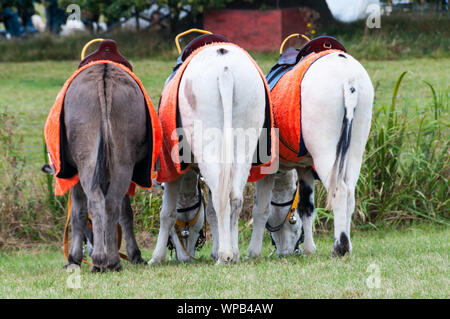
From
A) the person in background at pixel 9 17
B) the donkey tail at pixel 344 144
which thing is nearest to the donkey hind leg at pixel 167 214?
the donkey tail at pixel 344 144

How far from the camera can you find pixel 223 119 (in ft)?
18.8

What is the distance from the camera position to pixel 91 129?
18.0 feet

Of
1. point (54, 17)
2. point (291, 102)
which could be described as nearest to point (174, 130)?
point (291, 102)

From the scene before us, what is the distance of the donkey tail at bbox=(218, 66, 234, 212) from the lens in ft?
18.5

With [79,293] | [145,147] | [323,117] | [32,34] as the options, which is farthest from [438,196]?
[32,34]

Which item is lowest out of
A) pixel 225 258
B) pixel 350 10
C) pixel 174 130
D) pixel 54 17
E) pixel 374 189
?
pixel 54 17

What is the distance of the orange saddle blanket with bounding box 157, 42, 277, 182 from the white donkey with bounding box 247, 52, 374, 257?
0.29 m

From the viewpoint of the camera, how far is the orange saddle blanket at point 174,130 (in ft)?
19.6

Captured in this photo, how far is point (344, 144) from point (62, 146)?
2.20m

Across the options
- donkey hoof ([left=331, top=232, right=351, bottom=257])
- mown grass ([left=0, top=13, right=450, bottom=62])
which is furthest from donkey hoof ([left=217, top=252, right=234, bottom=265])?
mown grass ([left=0, top=13, right=450, bottom=62])

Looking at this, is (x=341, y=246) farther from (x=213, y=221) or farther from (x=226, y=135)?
(x=226, y=135)

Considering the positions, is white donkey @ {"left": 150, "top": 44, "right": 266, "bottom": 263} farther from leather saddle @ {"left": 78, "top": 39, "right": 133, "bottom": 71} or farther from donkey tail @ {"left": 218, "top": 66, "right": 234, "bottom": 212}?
leather saddle @ {"left": 78, "top": 39, "right": 133, "bottom": 71}

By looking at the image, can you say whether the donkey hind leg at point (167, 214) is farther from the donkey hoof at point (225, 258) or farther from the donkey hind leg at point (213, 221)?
the donkey hoof at point (225, 258)
